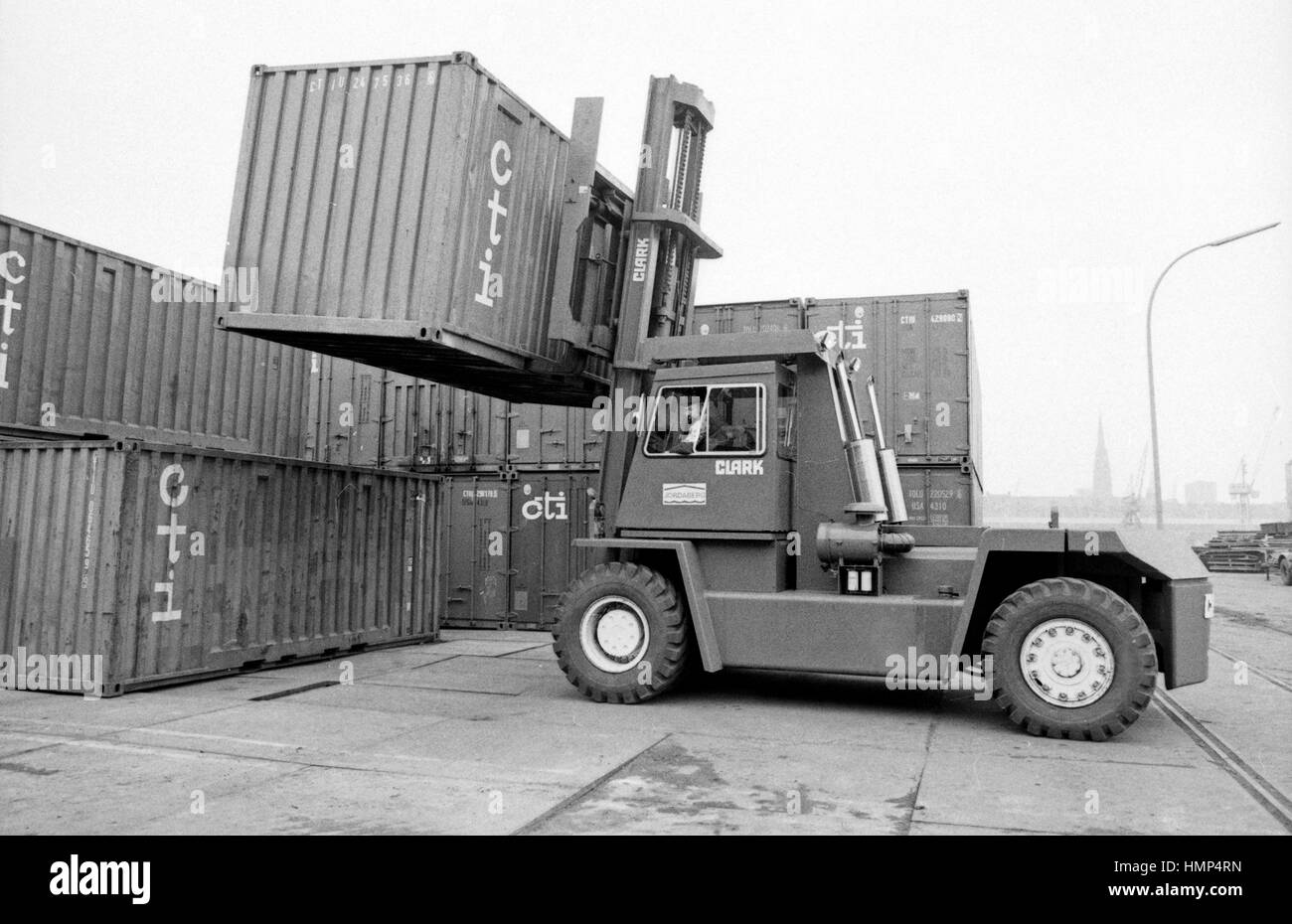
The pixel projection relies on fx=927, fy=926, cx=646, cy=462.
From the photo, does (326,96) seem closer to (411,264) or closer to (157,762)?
(411,264)

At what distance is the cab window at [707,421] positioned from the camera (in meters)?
8.35

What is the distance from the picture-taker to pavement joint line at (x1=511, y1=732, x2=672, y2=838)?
191 inches

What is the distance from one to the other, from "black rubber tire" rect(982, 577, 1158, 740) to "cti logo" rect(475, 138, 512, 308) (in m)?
5.26

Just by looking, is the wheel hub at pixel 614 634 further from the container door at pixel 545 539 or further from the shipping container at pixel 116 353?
the container door at pixel 545 539

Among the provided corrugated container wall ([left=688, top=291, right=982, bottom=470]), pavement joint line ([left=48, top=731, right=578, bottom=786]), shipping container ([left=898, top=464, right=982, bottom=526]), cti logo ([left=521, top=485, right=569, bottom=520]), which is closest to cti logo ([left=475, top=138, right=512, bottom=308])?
pavement joint line ([left=48, top=731, right=578, bottom=786])

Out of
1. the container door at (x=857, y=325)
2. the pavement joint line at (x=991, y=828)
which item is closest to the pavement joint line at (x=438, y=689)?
the pavement joint line at (x=991, y=828)

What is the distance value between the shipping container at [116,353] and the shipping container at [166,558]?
1638mm

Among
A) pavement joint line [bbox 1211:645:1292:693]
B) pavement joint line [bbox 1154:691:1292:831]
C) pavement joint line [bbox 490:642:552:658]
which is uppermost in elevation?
pavement joint line [bbox 1211:645:1292:693]

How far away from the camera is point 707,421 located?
851 cm

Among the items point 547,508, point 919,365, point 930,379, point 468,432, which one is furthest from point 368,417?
point 930,379

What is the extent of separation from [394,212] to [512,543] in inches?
314

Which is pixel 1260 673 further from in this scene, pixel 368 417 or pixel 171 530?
pixel 368 417

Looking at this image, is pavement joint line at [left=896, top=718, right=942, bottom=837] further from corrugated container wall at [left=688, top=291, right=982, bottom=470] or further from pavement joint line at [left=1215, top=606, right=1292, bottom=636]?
pavement joint line at [left=1215, top=606, right=1292, bottom=636]
